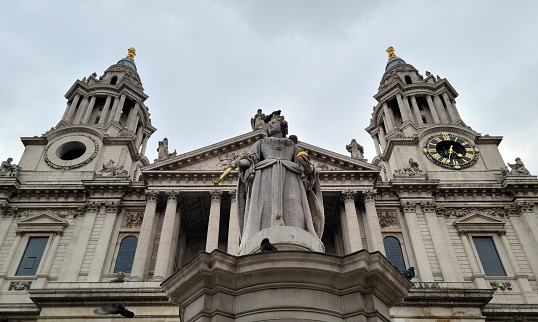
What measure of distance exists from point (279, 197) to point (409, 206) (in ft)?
76.1

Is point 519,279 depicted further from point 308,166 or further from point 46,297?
point 46,297

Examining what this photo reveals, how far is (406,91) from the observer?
4250 centimetres

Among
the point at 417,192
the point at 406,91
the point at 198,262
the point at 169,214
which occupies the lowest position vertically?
the point at 198,262

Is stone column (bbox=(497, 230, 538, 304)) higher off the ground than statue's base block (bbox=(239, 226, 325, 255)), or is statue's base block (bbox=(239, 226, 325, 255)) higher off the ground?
stone column (bbox=(497, 230, 538, 304))

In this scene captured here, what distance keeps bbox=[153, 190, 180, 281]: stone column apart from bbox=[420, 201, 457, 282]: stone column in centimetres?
1539

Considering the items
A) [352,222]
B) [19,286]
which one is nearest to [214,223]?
[352,222]

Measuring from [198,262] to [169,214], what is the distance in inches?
877

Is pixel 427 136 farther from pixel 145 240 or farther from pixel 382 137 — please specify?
pixel 145 240

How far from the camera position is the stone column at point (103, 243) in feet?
85.4

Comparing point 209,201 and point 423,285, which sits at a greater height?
point 209,201

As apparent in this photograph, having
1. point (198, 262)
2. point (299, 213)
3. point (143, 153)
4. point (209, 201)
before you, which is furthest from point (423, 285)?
point (143, 153)

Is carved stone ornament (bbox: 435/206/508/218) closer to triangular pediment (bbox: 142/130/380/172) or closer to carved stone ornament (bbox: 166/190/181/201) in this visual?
triangular pediment (bbox: 142/130/380/172)

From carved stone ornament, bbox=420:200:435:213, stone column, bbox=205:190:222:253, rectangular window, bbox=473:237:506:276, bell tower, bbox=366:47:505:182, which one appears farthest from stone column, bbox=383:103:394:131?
stone column, bbox=205:190:222:253

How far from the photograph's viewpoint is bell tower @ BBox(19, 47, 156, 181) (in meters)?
34.0
